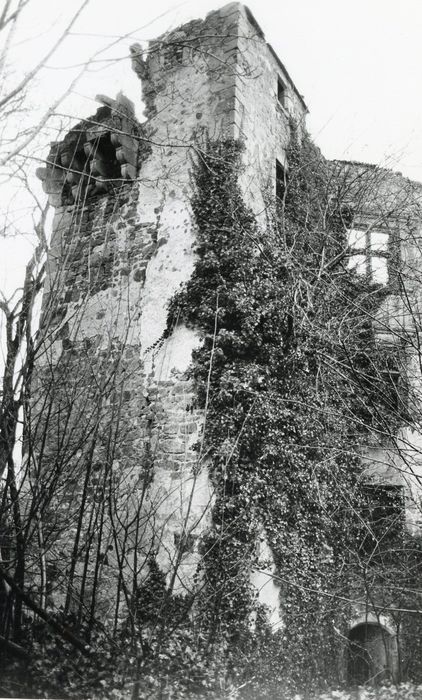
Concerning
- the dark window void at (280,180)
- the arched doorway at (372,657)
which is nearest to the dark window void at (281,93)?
the dark window void at (280,180)

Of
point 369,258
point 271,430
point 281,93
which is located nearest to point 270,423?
point 271,430

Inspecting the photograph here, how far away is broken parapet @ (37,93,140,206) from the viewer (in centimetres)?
815

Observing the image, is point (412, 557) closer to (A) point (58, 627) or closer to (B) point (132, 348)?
(B) point (132, 348)

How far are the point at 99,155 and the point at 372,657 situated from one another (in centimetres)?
845

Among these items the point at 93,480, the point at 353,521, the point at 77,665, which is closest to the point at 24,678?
the point at 77,665

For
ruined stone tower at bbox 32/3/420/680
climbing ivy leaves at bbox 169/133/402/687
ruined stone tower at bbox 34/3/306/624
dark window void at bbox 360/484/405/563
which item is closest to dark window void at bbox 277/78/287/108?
ruined stone tower at bbox 32/3/420/680

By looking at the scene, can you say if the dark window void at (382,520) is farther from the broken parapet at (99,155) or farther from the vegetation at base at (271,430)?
the broken parapet at (99,155)

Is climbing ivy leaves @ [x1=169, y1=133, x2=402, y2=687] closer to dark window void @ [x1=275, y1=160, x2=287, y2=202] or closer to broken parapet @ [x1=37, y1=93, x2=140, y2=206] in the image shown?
dark window void @ [x1=275, y1=160, x2=287, y2=202]

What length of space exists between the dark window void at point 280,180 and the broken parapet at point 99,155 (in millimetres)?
2194

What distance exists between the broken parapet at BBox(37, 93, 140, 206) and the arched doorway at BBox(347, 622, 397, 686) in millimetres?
7164

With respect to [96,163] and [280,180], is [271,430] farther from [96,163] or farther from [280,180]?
[96,163]

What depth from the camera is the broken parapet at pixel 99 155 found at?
8.15 metres

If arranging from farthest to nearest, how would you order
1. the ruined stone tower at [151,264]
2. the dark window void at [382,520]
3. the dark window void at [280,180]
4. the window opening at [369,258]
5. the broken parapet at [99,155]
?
the window opening at [369,258]
the dark window void at [280,180]
the dark window void at [382,520]
the broken parapet at [99,155]
the ruined stone tower at [151,264]

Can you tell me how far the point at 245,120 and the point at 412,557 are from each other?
668 cm
